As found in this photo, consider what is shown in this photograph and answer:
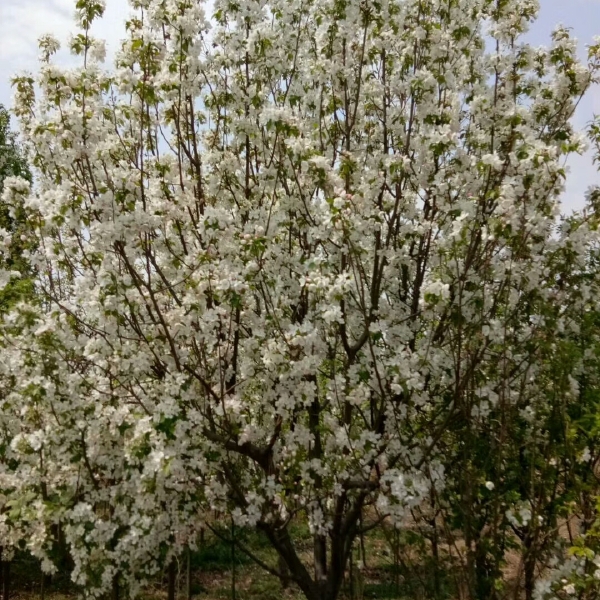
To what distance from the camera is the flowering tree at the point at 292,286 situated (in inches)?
236

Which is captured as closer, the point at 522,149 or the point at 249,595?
the point at 522,149

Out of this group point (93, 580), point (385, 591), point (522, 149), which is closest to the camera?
point (522, 149)

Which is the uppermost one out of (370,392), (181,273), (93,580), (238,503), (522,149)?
(522,149)

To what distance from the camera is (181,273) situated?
23.6ft

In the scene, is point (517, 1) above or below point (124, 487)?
above

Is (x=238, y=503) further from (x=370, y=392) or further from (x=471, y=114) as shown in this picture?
(x=471, y=114)

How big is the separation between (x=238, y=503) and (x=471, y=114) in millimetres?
5257

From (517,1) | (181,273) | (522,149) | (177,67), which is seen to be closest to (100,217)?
(181,273)

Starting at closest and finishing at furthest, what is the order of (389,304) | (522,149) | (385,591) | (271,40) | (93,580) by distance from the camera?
1. (522,149)
2. (93,580)
3. (271,40)
4. (389,304)
5. (385,591)

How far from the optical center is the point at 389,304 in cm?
750

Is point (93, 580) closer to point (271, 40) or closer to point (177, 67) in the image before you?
point (177, 67)

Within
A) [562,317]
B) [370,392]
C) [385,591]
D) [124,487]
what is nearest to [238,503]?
[124,487]

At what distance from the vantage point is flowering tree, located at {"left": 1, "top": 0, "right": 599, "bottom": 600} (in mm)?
5984

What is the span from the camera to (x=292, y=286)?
7250mm
